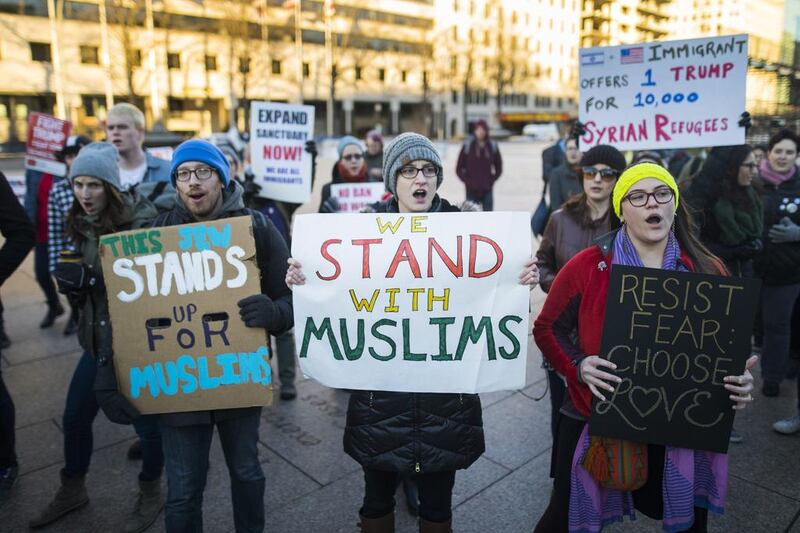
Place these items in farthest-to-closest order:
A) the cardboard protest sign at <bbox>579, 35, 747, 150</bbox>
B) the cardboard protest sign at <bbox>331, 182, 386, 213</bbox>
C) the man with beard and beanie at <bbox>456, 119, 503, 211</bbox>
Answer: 1. the man with beard and beanie at <bbox>456, 119, 503, 211</bbox>
2. the cardboard protest sign at <bbox>331, 182, 386, 213</bbox>
3. the cardboard protest sign at <bbox>579, 35, 747, 150</bbox>

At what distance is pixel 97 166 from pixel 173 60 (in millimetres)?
47508

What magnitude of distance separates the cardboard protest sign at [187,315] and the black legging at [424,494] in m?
0.60

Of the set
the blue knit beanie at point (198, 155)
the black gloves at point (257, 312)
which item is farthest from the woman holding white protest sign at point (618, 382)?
the blue knit beanie at point (198, 155)

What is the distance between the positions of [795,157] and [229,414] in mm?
4458

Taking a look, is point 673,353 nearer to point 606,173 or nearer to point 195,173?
point 606,173

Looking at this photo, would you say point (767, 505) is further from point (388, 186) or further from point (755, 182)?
point (388, 186)

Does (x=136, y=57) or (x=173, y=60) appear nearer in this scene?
(x=136, y=57)

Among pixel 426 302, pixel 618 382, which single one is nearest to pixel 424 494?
pixel 426 302

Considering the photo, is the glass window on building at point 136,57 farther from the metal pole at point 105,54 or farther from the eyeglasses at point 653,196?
the eyeglasses at point 653,196

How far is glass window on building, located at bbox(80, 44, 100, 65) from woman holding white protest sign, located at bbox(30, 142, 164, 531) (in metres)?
45.8

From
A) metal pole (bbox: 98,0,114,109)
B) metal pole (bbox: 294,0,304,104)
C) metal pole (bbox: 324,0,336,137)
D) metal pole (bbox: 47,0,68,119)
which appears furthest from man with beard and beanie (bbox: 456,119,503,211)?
metal pole (bbox: 294,0,304,104)

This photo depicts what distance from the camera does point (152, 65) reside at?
4306cm

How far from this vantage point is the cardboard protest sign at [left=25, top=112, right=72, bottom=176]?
6.42 m

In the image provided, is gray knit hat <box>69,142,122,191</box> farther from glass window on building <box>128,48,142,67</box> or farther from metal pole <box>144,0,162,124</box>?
metal pole <box>144,0,162,124</box>
